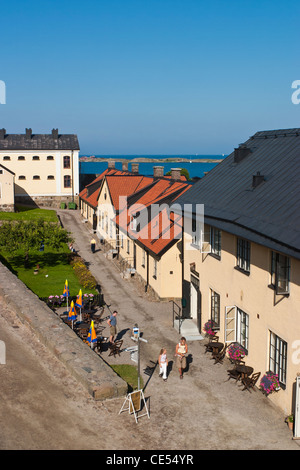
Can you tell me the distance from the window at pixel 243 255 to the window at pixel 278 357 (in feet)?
11.1

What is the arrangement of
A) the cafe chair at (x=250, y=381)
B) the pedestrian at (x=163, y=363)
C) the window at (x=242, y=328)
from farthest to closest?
the window at (x=242, y=328), the pedestrian at (x=163, y=363), the cafe chair at (x=250, y=381)

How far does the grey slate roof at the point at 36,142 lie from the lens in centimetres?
7700

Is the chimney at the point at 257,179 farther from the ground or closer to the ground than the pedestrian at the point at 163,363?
farther from the ground

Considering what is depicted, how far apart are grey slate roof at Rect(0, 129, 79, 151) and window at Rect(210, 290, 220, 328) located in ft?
191

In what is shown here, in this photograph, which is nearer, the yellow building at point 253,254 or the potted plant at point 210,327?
the yellow building at point 253,254

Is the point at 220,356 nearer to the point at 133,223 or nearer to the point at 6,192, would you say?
the point at 133,223

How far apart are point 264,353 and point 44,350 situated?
9.05m

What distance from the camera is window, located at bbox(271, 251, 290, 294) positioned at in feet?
57.5

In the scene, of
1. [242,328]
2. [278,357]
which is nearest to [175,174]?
[242,328]

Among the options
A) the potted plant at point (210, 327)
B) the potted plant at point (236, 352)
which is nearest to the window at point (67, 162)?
the potted plant at point (210, 327)

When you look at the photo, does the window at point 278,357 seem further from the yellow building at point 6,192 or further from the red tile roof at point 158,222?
the yellow building at point 6,192

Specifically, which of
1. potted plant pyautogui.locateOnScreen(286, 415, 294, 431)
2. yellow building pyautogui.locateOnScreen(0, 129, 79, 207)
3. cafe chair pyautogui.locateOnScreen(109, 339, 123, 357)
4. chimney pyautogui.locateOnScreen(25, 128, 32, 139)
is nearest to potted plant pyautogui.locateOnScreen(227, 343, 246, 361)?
potted plant pyautogui.locateOnScreen(286, 415, 294, 431)
